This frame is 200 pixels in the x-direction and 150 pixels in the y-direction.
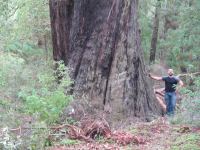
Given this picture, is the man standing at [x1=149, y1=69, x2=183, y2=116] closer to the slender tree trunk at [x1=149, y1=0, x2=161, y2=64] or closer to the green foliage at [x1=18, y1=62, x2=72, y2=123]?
the green foliage at [x1=18, y1=62, x2=72, y2=123]

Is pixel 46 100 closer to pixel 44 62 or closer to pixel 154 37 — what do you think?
pixel 44 62

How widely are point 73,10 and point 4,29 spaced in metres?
7.03

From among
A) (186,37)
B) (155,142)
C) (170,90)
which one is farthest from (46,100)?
(186,37)

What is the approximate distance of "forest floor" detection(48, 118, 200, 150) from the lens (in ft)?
24.3

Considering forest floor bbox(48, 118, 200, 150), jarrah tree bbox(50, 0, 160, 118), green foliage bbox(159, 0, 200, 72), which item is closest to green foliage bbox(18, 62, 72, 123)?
forest floor bbox(48, 118, 200, 150)

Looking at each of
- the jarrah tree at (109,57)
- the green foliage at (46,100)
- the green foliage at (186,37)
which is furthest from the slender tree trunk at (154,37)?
the green foliage at (46,100)

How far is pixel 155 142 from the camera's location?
26.1 ft

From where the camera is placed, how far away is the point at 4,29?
1842 cm

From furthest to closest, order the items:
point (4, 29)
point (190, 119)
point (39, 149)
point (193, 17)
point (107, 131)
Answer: point (193, 17), point (4, 29), point (190, 119), point (107, 131), point (39, 149)

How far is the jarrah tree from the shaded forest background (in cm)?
75

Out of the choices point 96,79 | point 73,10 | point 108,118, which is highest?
point 73,10

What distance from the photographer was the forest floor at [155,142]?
7398 millimetres

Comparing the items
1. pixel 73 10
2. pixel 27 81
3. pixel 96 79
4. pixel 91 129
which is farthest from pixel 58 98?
pixel 73 10

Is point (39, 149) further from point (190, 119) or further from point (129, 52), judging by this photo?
point (129, 52)
